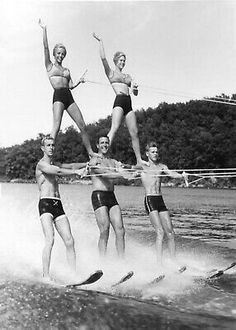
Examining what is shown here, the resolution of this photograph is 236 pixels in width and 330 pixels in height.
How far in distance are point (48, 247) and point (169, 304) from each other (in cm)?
236

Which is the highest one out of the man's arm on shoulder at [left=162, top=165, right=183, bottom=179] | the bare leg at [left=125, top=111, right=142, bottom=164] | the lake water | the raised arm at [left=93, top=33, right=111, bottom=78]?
the raised arm at [left=93, top=33, right=111, bottom=78]

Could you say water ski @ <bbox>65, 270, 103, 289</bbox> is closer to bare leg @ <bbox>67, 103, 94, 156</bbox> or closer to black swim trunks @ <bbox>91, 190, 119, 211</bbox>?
black swim trunks @ <bbox>91, 190, 119, 211</bbox>

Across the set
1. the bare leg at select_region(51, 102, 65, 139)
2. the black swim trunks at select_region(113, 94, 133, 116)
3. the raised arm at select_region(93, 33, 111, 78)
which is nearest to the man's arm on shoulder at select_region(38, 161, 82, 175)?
the bare leg at select_region(51, 102, 65, 139)

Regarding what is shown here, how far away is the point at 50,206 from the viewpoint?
28.0ft

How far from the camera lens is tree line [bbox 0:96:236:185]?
89.4 m

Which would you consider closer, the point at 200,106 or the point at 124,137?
the point at 124,137

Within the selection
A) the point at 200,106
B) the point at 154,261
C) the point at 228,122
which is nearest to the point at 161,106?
the point at 200,106

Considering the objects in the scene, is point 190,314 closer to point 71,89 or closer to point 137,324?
point 137,324

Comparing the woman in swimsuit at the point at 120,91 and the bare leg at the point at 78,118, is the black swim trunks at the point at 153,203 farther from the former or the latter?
the bare leg at the point at 78,118

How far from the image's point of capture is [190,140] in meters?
91.8

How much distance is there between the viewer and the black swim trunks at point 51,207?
850cm

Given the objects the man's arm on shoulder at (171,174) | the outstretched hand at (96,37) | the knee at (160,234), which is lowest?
the knee at (160,234)

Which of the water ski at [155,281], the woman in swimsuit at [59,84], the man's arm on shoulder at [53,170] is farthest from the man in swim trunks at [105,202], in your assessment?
the water ski at [155,281]

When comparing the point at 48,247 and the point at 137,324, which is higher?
the point at 48,247
